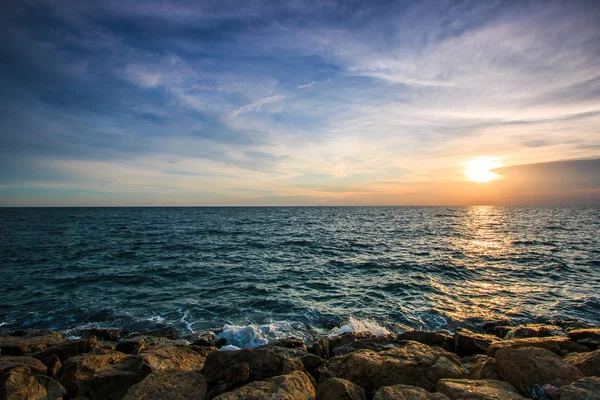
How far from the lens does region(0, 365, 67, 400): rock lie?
5.87m

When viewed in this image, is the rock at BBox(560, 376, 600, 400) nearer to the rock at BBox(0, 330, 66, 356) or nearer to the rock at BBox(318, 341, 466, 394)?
the rock at BBox(318, 341, 466, 394)

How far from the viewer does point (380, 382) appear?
6.50 meters

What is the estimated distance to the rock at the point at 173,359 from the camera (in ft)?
23.0

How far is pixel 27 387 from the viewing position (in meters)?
6.06

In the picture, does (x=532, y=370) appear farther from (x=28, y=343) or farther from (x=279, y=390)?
(x=28, y=343)

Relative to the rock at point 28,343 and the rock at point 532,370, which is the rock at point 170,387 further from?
the rock at point 532,370

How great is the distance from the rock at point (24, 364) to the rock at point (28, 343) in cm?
165

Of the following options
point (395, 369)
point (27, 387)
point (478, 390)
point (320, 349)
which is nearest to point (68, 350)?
point (27, 387)

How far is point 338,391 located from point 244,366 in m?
2.37

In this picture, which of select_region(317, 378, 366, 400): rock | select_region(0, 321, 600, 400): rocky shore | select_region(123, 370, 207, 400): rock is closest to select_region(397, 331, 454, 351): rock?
select_region(0, 321, 600, 400): rocky shore

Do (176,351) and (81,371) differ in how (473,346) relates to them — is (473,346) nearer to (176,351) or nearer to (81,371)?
(176,351)

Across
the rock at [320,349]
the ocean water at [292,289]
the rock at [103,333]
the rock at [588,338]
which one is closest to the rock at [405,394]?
the rock at [320,349]

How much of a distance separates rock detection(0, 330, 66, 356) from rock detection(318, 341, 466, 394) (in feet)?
31.0

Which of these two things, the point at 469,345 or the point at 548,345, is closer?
the point at 548,345
